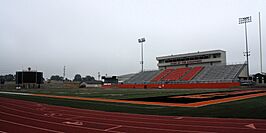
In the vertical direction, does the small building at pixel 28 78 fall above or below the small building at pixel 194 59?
below

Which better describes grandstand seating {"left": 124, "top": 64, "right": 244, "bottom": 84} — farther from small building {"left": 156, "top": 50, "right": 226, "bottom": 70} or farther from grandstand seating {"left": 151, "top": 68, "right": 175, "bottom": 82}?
small building {"left": 156, "top": 50, "right": 226, "bottom": 70}

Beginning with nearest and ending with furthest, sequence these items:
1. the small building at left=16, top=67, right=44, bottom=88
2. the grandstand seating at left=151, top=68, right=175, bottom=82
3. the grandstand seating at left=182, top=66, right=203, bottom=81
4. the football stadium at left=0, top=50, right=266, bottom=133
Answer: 1. the football stadium at left=0, top=50, right=266, bottom=133
2. the grandstand seating at left=182, top=66, right=203, bottom=81
3. the small building at left=16, top=67, right=44, bottom=88
4. the grandstand seating at left=151, top=68, right=175, bottom=82

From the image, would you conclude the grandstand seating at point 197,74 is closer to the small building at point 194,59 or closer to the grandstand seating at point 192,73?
the grandstand seating at point 192,73

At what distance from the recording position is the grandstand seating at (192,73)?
69906mm

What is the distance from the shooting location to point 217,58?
250 feet

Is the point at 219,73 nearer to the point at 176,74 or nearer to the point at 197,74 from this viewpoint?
the point at 197,74

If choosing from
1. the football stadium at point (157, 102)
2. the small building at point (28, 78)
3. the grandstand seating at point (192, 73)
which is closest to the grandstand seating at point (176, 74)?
the football stadium at point (157, 102)

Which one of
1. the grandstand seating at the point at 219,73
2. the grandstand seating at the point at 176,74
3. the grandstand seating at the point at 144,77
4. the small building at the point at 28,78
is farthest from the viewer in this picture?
the grandstand seating at the point at 144,77

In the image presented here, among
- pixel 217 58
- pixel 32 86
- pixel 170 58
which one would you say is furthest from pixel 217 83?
pixel 32 86

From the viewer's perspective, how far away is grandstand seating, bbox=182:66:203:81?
69.9 meters

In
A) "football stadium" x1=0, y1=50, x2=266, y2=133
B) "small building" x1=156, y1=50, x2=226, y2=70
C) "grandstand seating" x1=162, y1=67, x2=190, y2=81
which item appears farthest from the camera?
"small building" x1=156, y1=50, x2=226, y2=70

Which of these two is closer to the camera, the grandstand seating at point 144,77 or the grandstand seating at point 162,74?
the grandstand seating at point 162,74

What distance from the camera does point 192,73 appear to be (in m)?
72.5

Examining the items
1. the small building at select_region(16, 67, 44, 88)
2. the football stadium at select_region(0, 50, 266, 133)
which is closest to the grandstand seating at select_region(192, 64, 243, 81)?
the football stadium at select_region(0, 50, 266, 133)
